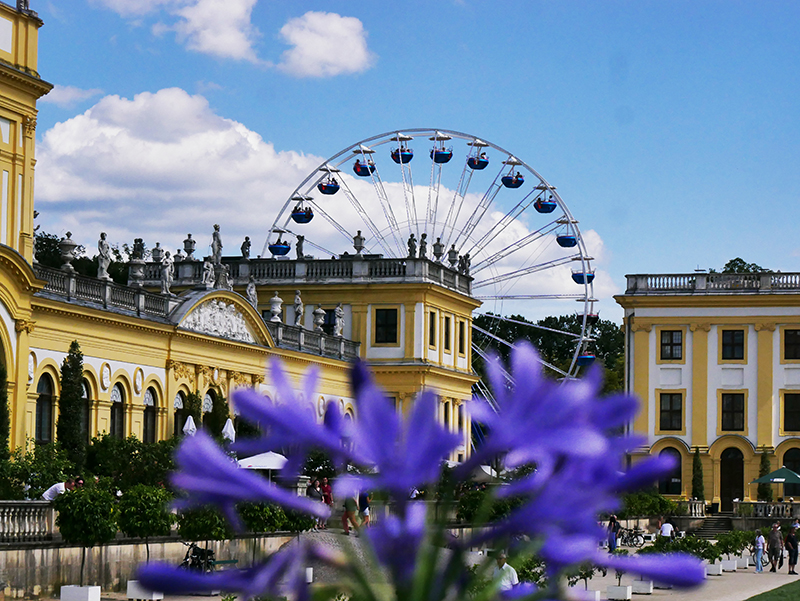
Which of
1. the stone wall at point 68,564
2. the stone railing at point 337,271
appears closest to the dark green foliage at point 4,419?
the stone wall at point 68,564

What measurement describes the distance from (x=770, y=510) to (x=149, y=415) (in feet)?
91.6

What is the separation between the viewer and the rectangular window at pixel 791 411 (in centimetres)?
6228

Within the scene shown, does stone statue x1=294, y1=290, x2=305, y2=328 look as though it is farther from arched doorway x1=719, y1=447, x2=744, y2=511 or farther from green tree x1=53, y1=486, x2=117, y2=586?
green tree x1=53, y1=486, x2=117, y2=586

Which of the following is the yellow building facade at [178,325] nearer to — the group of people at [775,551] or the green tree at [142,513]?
the green tree at [142,513]

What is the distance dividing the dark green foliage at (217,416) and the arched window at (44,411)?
7.39 meters

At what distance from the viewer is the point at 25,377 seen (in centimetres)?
3319

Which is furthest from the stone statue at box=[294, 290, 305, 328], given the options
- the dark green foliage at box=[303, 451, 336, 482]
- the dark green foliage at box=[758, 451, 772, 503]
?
the dark green foliage at box=[758, 451, 772, 503]

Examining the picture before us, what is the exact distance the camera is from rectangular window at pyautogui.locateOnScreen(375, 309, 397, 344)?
5719 centimetres

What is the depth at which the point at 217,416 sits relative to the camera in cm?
4272

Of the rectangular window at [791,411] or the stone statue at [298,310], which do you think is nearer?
the stone statue at [298,310]

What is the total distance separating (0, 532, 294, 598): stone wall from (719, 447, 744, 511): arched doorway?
39.7 meters

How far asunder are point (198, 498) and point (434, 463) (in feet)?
1.30

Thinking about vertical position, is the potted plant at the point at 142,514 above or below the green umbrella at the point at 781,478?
above

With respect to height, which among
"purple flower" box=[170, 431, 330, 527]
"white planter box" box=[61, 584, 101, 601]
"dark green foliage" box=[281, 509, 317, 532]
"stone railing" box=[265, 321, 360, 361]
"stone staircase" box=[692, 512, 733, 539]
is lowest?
"stone staircase" box=[692, 512, 733, 539]
